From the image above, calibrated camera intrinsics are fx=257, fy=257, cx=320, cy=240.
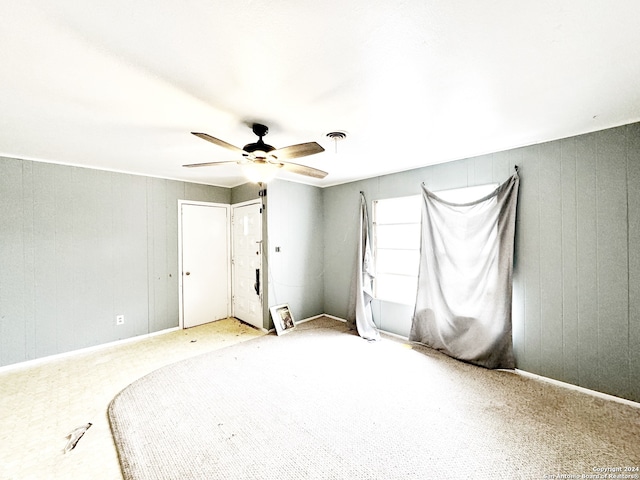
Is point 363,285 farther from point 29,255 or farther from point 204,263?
point 29,255

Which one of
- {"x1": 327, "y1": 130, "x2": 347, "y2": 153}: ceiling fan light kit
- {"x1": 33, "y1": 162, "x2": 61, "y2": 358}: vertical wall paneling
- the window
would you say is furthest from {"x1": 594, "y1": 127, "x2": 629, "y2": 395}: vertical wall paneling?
{"x1": 33, "y1": 162, "x2": 61, "y2": 358}: vertical wall paneling

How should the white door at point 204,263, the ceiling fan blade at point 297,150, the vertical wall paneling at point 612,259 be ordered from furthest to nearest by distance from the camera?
the white door at point 204,263 → the vertical wall paneling at point 612,259 → the ceiling fan blade at point 297,150

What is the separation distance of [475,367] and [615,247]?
5.48ft

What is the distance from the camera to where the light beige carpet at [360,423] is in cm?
161

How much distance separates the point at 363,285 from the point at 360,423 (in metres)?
2.05

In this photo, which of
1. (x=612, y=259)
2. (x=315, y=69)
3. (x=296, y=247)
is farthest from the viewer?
(x=296, y=247)

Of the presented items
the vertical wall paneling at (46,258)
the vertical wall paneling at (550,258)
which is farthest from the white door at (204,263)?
the vertical wall paneling at (550,258)

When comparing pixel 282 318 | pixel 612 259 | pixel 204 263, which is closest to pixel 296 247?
pixel 282 318

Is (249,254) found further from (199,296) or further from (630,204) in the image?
(630,204)

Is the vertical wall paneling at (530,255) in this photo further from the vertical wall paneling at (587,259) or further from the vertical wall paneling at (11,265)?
the vertical wall paneling at (11,265)

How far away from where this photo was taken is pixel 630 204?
7.00 feet

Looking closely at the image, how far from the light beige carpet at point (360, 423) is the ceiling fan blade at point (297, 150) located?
205cm

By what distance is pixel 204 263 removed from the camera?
14.3 ft

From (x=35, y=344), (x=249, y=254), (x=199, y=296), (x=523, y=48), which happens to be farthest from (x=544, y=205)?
(x=35, y=344)
